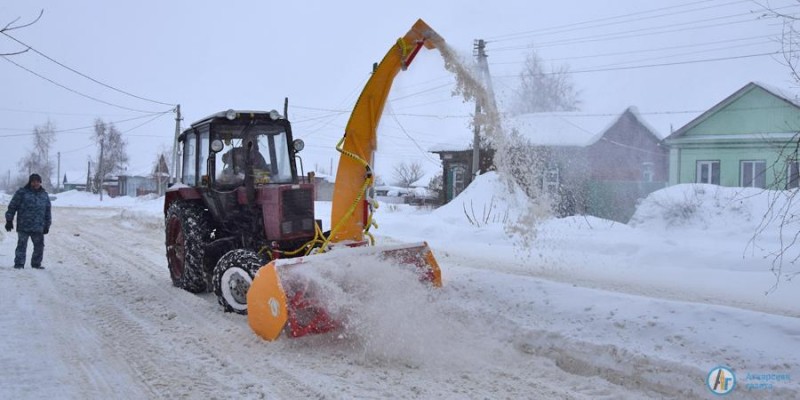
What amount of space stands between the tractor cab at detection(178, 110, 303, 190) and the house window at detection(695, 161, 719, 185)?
18.0 m

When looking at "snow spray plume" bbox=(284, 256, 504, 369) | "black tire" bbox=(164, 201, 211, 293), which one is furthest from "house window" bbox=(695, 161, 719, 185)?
"black tire" bbox=(164, 201, 211, 293)

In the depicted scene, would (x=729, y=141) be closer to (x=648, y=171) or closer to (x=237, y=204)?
(x=648, y=171)

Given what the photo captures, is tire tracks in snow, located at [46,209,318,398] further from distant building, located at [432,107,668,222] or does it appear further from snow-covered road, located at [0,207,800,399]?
distant building, located at [432,107,668,222]

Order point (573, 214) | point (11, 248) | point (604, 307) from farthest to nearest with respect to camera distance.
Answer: point (573, 214) < point (11, 248) < point (604, 307)

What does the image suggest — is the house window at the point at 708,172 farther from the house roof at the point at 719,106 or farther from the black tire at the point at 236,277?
the black tire at the point at 236,277

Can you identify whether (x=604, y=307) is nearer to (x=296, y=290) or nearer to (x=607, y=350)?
(x=607, y=350)

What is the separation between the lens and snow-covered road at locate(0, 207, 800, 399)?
408cm

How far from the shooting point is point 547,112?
13.2 metres

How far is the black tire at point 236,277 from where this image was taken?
5.74 meters

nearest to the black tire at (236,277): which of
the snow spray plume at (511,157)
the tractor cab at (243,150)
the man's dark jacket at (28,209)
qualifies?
the tractor cab at (243,150)

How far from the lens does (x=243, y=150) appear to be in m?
7.09

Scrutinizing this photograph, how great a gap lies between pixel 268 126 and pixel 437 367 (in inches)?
159

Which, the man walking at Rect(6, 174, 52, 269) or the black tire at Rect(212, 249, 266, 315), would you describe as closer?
the black tire at Rect(212, 249, 266, 315)

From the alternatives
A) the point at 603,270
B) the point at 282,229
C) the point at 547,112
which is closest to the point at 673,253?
the point at 603,270
